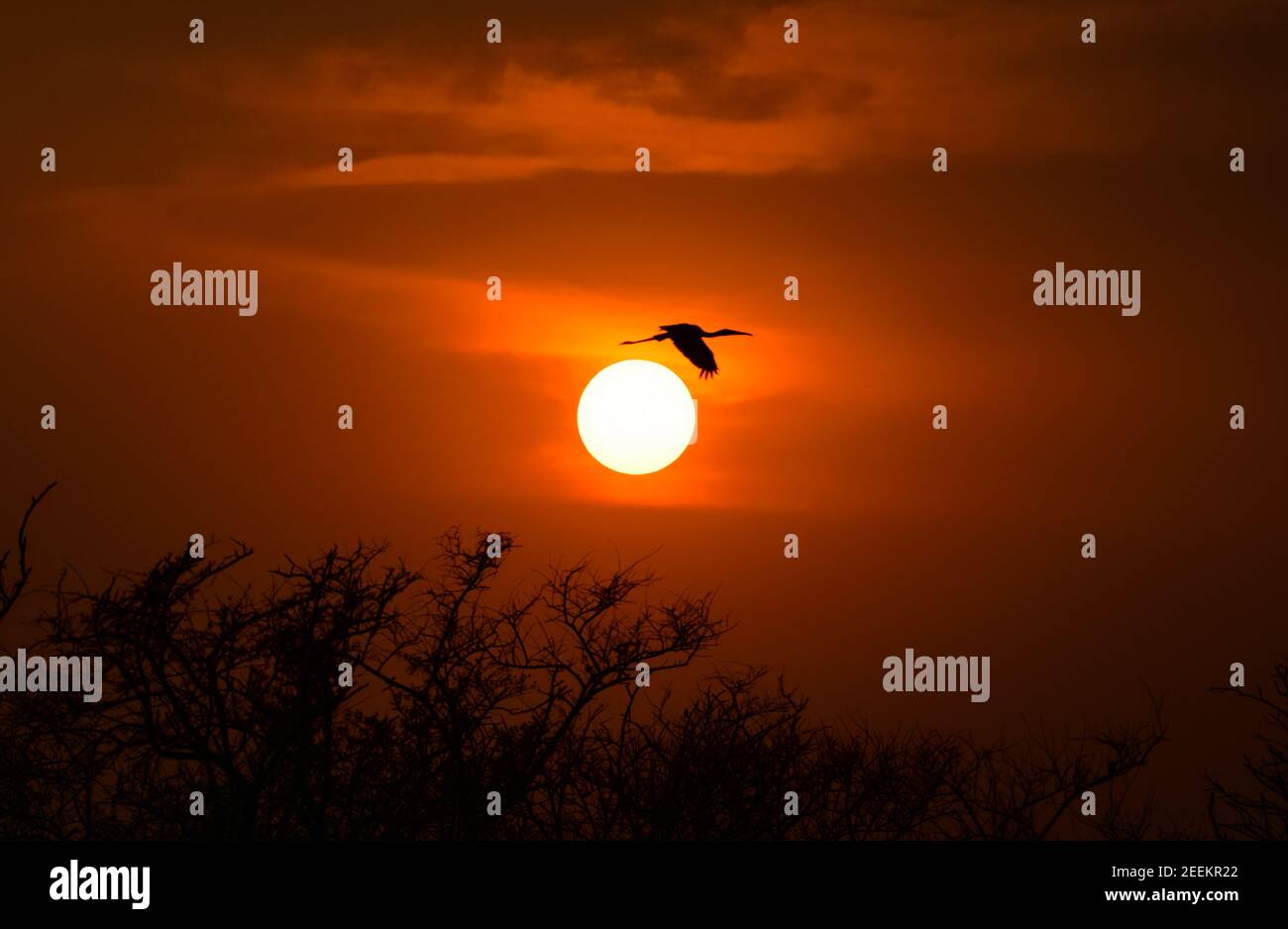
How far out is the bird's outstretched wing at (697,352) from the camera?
18672 mm

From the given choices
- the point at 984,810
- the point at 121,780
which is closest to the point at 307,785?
the point at 121,780

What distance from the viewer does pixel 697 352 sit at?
18750 millimetres

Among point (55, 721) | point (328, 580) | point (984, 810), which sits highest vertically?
point (328, 580)

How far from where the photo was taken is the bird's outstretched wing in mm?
18672

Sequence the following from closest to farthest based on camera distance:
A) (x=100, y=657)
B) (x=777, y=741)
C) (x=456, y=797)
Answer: (x=100, y=657)
(x=456, y=797)
(x=777, y=741)

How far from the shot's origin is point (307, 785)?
14.7m

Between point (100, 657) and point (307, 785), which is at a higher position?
point (100, 657)
